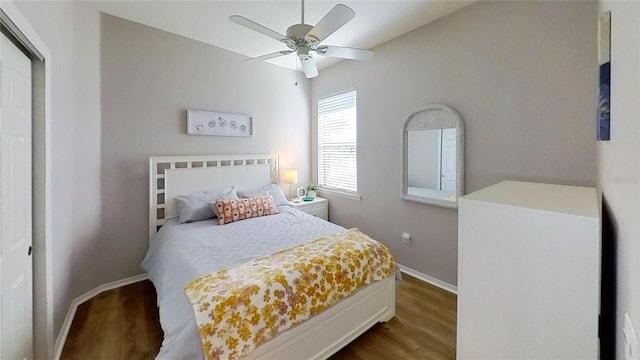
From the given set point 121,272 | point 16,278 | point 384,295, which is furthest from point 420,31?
point 121,272

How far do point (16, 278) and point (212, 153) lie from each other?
2233 millimetres

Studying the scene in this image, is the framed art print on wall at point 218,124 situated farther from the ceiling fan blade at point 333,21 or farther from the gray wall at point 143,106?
the ceiling fan blade at point 333,21

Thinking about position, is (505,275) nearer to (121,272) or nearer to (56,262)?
(56,262)

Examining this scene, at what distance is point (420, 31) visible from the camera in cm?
285

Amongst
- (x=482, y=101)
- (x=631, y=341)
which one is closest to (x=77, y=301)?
(x=631, y=341)

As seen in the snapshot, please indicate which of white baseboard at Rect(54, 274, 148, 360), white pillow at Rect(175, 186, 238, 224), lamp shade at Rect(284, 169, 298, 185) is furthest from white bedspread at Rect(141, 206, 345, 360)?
lamp shade at Rect(284, 169, 298, 185)

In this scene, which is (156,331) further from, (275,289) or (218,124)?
(218,124)

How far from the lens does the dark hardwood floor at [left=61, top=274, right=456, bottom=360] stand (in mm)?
1882

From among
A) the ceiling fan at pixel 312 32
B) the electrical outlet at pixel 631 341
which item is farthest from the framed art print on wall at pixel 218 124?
the electrical outlet at pixel 631 341

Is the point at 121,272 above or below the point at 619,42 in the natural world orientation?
below

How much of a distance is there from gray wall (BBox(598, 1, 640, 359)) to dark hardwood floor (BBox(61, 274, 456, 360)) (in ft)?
4.53

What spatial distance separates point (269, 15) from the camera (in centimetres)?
260

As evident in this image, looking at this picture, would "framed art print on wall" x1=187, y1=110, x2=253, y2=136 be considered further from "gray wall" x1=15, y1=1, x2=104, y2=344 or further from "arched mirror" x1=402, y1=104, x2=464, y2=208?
"arched mirror" x1=402, y1=104, x2=464, y2=208

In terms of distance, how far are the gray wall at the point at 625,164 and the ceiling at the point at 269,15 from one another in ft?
6.96
